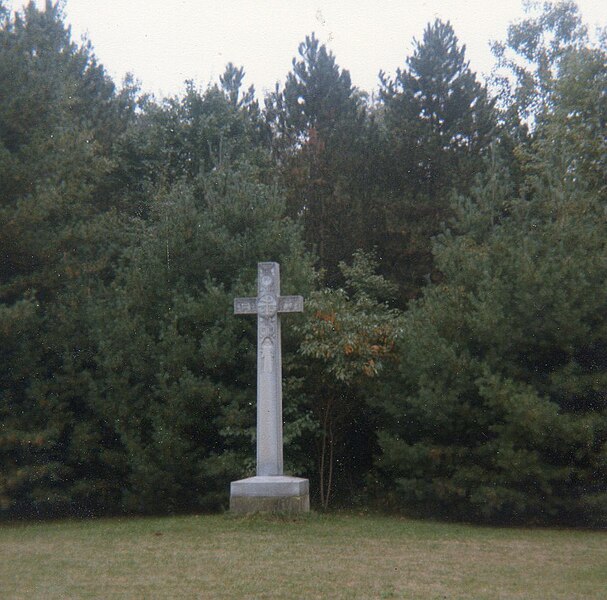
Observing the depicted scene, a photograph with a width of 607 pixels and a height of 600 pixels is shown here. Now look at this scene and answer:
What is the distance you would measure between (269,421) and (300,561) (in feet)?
11.2

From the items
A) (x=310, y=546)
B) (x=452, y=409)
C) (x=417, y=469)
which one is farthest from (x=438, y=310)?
(x=310, y=546)

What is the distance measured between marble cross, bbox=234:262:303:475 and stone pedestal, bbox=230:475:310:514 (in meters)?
0.46

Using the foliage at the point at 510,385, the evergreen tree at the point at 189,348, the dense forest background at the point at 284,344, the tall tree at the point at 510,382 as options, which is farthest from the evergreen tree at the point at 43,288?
the foliage at the point at 510,385

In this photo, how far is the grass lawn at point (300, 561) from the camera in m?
8.20

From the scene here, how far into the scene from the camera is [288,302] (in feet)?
43.7

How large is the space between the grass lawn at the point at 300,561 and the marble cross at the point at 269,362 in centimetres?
104

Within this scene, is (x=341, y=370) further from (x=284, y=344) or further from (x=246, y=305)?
(x=246, y=305)

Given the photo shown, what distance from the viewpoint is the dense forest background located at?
14.2 metres

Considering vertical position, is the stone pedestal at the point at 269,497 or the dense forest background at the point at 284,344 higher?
the dense forest background at the point at 284,344

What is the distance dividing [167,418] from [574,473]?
714 centimetres

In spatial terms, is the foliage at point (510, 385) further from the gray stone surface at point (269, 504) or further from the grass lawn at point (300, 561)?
the gray stone surface at point (269, 504)

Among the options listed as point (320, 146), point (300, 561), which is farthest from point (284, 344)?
point (320, 146)

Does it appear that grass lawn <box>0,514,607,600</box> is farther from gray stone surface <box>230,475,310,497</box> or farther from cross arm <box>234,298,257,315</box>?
cross arm <box>234,298,257,315</box>

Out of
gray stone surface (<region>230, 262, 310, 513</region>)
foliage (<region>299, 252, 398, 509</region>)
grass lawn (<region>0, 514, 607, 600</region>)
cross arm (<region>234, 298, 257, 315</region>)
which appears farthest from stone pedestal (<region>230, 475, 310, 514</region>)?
foliage (<region>299, 252, 398, 509</region>)
